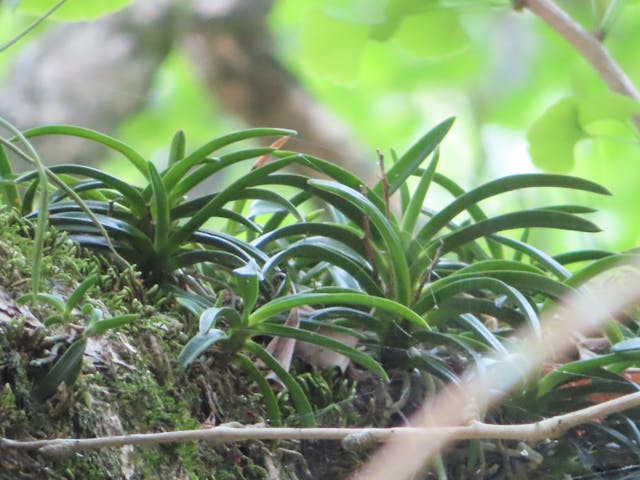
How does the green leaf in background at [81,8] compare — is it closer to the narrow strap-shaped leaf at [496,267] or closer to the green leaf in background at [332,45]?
the green leaf in background at [332,45]

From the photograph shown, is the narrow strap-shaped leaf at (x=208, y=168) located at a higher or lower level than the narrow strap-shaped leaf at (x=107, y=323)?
higher

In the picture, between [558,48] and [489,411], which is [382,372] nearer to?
[489,411]

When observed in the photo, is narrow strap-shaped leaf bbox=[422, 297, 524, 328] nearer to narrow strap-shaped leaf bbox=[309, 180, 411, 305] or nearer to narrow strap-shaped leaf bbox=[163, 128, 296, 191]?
narrow strap-shaped leaf bbox=[309, 180, 411, 305]

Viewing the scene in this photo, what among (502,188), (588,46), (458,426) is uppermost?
(588,46)

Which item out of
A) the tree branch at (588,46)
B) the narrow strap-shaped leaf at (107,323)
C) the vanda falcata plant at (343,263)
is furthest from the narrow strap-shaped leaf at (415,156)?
the tree branch at (588,46)

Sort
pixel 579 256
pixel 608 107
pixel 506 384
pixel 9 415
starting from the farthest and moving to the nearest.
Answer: pixel 608 107
pixel 579 256
pixel 506 384
pixel 9 415

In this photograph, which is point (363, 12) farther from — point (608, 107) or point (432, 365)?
point (432, 365)

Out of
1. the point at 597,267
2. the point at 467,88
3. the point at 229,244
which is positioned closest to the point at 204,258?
the point at 229,244

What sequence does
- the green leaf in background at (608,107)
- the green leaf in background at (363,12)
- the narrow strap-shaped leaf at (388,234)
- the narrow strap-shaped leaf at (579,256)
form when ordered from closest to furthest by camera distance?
the narrow strap-shaped leaf at (388,234), the narrow strap-shaped leaf at (579,256), the green leaf in background at (608,107), the green leaf in background at (363,12)
